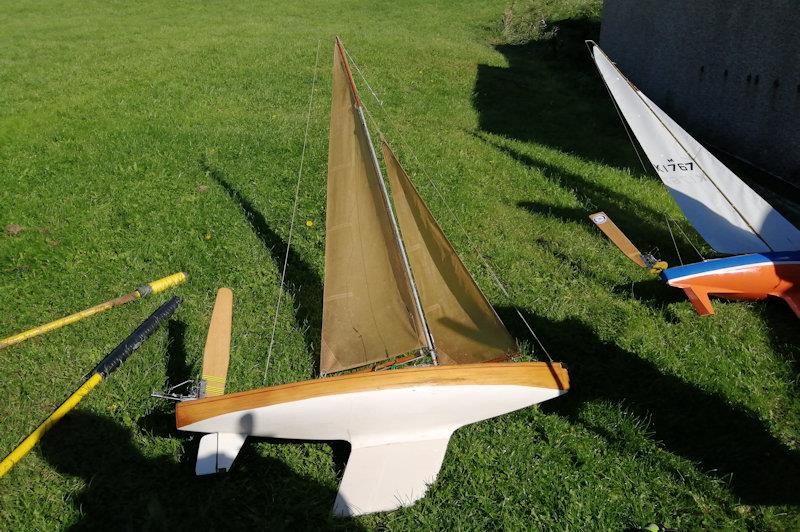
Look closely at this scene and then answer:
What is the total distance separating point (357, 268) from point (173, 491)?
2.46 meters

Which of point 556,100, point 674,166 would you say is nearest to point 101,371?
point 674,166

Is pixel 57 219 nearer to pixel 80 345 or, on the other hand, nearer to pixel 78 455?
pixel 80 345

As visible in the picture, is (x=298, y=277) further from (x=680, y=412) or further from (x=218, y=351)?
(x=680, y=412)

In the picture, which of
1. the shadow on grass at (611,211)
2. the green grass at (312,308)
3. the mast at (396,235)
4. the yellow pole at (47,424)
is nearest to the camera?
the green grass at (312,308)

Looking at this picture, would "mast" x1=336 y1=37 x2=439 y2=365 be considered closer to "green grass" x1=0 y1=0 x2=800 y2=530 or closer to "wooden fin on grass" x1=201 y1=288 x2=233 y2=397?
"green grass" x1=0 y1=0 x2=800 y2=530

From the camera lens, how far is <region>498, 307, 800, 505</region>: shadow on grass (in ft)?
18.8

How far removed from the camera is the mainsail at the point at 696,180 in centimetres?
817

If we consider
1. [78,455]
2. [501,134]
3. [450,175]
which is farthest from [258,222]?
[501,134]

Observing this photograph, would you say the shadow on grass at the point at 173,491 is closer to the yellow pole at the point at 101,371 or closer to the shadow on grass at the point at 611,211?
the yellow pole at the point at 101,371

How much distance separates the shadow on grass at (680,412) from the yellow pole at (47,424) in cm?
443

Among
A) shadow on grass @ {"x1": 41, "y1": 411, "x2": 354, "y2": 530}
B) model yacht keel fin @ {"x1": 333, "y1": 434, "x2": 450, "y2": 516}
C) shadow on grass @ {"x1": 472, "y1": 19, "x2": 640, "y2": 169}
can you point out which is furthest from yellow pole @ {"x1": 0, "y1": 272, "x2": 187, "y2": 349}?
shadow on grass @ {"x1": 472, "y1": 19, "x2": 640, "y2": 169}

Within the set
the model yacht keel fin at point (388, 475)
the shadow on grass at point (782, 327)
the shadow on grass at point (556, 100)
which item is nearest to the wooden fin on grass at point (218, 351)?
the model yacht keel fin at point (388, 475)

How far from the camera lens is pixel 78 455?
19.5ft

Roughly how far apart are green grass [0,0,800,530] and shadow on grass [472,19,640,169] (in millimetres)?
134
